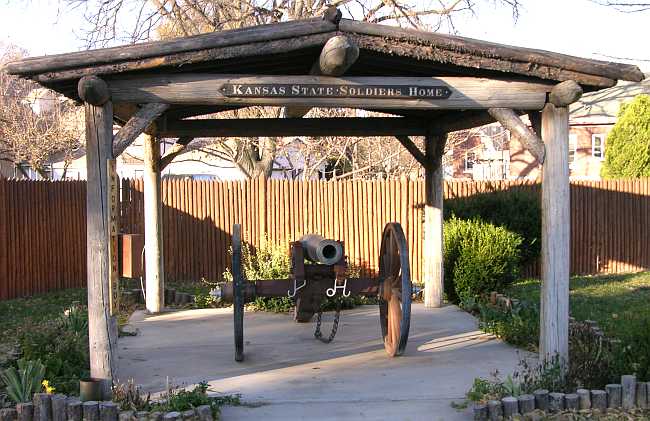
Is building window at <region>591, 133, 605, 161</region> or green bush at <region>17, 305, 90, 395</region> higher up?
building window at <region>591, 133, 605, 161</region>

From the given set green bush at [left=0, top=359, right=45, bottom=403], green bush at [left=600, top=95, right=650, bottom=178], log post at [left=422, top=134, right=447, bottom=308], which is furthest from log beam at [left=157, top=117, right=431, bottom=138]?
green bush at [left=600, top=95, right=650, bottom=178]

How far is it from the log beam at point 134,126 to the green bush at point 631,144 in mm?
18231

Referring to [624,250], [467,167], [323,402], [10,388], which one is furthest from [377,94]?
[467,167]

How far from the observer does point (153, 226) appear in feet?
35.1

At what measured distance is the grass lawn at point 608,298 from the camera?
381 inches

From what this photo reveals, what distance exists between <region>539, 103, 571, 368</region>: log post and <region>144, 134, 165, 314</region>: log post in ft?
18.8

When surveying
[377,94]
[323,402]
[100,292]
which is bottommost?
[323,402]

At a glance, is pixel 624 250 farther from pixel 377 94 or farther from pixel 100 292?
pixel 100 292

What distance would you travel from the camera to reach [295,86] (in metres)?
6.58

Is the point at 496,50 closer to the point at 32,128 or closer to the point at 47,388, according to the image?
the point at 47,388

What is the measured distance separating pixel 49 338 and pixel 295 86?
3.48 meters

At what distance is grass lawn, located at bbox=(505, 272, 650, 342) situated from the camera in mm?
9680

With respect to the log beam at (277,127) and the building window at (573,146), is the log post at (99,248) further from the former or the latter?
the building window at (573,146)

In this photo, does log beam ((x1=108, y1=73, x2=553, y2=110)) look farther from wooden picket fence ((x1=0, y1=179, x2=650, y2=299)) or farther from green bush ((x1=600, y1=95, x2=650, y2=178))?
green bush ((x1=600, y1=95, x2=650, y2=178))
